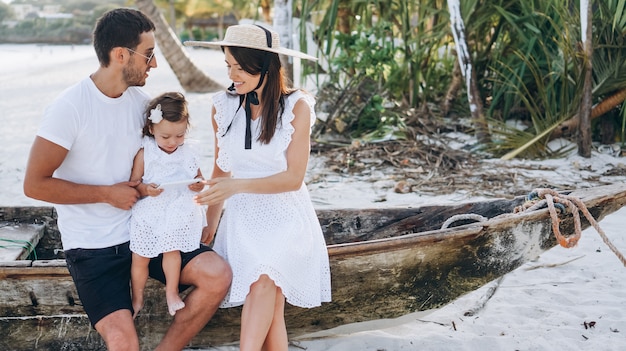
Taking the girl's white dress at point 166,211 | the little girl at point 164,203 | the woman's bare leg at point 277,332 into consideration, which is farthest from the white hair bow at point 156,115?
the woman's bare leg at point 277,332

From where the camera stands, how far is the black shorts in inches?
93.3

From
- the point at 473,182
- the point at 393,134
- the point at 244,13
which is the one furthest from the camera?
the point at 244,13

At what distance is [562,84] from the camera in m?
6.38

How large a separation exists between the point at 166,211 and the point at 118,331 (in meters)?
0.45

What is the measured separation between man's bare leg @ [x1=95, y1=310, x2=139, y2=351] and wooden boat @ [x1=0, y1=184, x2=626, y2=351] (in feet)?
0.88

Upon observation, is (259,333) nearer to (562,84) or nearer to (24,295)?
(24,295)

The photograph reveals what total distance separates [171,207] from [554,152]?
4958 millimetres

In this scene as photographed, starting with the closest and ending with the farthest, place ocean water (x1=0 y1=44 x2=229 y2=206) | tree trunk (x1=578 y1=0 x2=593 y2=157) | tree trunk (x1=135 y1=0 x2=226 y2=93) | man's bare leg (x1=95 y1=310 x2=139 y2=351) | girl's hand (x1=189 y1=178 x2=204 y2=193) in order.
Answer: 1. man's bare leg (x1=95 y1=310 x2=139 y2=351)
2. girl's hand (x1=189 y1=178 x2=204 y2=193)
3. tree trunk (x1=578 y1=0 x2=593 y2=157)
4. ocean water (x1=0 y1=44 x2=229 y2=206)
5. tree trunk (x1=135 y1=0 x2=226 y2=93)

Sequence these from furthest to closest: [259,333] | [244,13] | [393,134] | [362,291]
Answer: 1. [244,13]
2. [393,134]
3. [362,291]
4. [259,333]

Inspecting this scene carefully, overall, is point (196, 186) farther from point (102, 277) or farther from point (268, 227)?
point (102, 277)

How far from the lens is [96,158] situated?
246 cm

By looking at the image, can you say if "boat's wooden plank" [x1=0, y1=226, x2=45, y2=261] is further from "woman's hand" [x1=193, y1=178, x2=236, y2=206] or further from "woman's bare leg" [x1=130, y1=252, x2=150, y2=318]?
"woman's hand" [x1=193, y1=178, x2=236, y2=206]

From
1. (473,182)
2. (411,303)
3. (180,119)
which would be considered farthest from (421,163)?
(180,119)

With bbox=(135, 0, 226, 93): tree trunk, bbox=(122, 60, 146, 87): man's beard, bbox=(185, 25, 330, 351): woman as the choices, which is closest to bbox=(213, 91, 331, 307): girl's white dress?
bbox=(185, 25, 330, 351): woman
